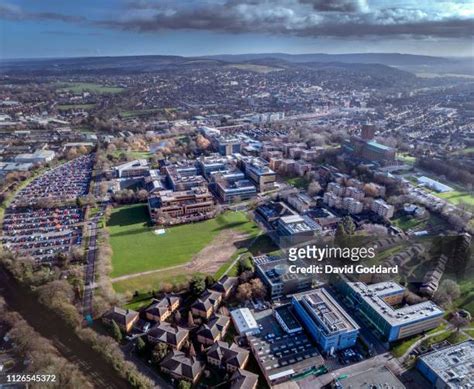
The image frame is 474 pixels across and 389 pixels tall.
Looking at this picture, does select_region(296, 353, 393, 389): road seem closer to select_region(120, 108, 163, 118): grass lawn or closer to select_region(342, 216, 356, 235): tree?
select_region(342, 216, 356, 235): tree

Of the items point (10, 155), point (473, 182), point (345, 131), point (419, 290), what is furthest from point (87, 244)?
point (345, 131)

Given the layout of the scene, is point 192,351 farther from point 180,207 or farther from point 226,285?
point 180,207

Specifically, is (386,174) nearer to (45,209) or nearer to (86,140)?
(45,209)

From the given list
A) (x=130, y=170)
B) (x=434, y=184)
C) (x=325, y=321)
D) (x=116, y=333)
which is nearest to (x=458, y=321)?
(x=325, y=321)

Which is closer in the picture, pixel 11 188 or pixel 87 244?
pixel 87 244

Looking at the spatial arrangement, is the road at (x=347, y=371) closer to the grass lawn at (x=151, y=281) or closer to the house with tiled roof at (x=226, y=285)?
the house with tiled roof at (x=226, y=285)

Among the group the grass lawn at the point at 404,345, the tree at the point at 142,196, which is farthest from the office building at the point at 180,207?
the grass lawn at the point at 404,345
